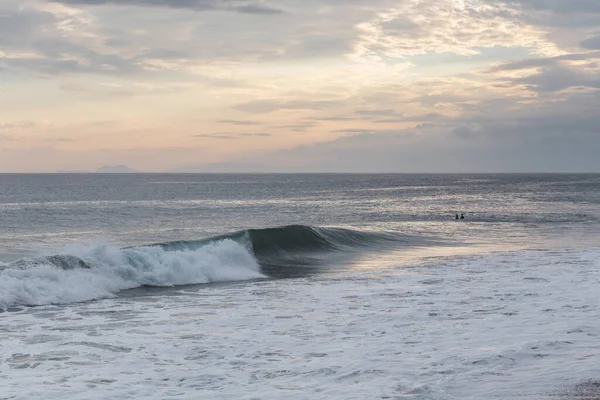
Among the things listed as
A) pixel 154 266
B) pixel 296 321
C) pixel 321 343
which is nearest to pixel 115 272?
pixel 154 266

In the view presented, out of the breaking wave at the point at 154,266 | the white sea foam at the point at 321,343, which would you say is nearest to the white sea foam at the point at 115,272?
the breaking wave at the point at 154,266

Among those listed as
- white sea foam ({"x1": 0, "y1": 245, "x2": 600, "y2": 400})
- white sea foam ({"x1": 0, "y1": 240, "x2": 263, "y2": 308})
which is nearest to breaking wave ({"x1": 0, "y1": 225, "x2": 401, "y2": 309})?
white sea foam ({"x1": 0, "y1": 240, "x2": 263, "y2": 308})

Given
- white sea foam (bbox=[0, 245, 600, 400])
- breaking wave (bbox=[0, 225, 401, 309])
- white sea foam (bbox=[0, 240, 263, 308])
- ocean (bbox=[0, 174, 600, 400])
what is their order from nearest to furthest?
white sea foam (bbox=[0, 245, 600, 400]) < ocean (bbox=[0, 174, 600, 400]) < white sea foam (bbox=[0, 240, 263, 308]) < breaking wave (bbox=[0, 225, 401, 309])

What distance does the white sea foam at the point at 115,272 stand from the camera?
57.3ft

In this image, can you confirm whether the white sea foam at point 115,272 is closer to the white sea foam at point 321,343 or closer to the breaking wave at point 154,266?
the breaking wave at point 154,266

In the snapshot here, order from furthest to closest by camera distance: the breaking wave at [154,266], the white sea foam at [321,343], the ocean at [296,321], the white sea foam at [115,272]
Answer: the breaking wave at [154,266], the white sea foam at [115,272], the ocean at [296,321], the white sea foam at [321,343]

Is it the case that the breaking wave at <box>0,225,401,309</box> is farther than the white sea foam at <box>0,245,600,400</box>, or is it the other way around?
the breaking wave at <box>0,225,401,309</box>

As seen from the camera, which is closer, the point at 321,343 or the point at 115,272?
the point at 321,343

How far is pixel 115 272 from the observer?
21.1 metres

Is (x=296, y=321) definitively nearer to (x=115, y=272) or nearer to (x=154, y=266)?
(x=115, y=272)

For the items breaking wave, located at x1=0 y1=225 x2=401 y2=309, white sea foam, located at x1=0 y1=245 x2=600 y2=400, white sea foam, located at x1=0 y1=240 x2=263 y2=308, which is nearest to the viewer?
white sea foam, located at x1=0 y1=245 x2=600 y2=400

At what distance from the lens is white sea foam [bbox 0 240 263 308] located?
57.3 feet

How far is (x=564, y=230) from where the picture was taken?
131ft

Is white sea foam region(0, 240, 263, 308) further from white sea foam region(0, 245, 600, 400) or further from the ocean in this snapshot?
white sea foam region(0, 245, 600, 400)
